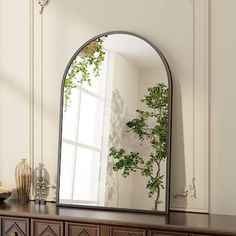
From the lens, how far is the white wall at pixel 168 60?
2.71 meters

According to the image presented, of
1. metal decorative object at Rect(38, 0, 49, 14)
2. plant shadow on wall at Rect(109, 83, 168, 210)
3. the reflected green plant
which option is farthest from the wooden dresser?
metal decorative object at Rect(38, 0, 49, 14)

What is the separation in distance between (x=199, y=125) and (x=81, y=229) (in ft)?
2.97

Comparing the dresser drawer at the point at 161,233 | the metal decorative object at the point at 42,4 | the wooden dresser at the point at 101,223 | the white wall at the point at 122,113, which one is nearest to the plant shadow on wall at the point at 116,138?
the white wall at the point at 122,113

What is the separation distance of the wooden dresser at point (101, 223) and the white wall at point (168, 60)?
26 centimetres

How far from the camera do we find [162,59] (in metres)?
2.79

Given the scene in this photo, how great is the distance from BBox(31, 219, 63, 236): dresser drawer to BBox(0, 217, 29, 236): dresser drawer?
45mm

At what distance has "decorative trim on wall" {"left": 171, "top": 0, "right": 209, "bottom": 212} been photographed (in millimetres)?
2725

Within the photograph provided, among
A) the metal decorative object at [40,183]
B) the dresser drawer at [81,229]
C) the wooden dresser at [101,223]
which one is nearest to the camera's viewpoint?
the wooden dresser at [101,223]

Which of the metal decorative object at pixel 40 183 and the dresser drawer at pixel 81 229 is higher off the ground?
the metal decorative object at pixel 40 183

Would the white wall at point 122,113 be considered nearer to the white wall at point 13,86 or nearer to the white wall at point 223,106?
the white wall at point 223,106

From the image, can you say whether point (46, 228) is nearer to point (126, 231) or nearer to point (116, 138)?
point (126, 231)

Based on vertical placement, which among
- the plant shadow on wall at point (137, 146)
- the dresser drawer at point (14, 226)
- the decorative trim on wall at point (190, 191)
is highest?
the plant shadow on wall at point (137, 146)

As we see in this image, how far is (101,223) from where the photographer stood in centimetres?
249

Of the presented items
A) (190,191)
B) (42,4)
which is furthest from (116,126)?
(42,4)
